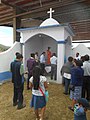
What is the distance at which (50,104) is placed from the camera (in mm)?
5992

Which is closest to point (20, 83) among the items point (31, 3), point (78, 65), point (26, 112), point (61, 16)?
point (26, 112)

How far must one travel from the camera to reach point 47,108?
561 cm

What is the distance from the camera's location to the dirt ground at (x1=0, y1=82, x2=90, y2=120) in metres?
5.02

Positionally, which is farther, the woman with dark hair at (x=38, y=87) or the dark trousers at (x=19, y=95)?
the dark trousers at (x=19, y=95)

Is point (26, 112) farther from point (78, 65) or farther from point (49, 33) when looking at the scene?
point (49, 33)

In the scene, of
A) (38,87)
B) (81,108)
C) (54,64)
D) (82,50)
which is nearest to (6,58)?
(54,64)

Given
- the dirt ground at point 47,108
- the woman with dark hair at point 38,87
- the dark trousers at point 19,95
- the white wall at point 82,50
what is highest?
the white wall at point 82,50

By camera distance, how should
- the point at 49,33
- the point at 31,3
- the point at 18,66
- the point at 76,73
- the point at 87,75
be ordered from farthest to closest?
the point at 31,3 < the point at 49,33 < the point at 87,75 < the point at 18,66 < the point at 76,73

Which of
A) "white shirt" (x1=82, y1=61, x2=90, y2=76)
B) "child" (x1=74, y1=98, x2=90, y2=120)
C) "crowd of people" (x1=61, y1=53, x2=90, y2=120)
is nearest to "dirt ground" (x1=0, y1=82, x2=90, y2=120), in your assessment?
"crowd of people" (x1=61, y1=53, x2=90, y2=120)

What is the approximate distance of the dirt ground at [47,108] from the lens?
5.02 metres

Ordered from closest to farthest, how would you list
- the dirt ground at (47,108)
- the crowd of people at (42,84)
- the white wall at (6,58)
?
the crowd of people at (42,84)
the dirt ground at (47,108)
the white wall at (6,58)

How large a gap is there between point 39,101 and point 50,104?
1854 millimetres

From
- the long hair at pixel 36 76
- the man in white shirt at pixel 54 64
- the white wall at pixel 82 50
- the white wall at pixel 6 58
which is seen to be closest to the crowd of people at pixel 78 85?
the long hair at pixel 36 76

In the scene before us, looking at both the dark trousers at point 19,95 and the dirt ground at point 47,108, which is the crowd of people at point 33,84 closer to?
the dark trousers at point 19,95
